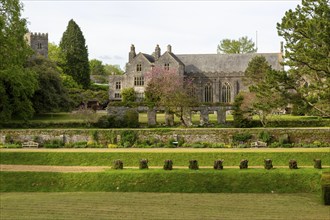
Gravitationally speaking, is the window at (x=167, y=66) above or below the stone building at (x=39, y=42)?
below

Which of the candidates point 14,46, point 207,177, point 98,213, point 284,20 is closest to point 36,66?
point 14,46

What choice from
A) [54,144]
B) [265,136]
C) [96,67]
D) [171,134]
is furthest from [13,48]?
[96,67]

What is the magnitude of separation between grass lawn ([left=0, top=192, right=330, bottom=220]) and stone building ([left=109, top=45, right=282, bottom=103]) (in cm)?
4946

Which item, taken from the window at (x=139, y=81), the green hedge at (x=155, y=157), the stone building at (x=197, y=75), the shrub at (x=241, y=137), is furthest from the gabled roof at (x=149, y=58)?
the green hedge at (x=155, y=157)

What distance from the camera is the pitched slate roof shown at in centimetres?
7675

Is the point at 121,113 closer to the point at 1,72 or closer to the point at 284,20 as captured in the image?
the point at 1,72

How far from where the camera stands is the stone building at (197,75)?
74.1 metres

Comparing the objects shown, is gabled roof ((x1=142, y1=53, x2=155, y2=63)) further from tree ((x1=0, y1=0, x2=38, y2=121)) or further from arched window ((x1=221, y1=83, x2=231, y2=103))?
tree ((x1=0, y1=0, x2=38, y2=121))

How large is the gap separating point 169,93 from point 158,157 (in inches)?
860

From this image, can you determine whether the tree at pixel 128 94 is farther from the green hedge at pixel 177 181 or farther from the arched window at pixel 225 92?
the green hedge at pixel 177 181

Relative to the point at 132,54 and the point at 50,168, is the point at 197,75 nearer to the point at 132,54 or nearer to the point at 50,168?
the point at 132,54

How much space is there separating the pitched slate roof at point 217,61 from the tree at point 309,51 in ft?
138

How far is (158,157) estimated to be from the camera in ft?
108

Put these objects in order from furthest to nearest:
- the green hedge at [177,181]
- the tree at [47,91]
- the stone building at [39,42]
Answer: the stone building at [39,42]
the tree at [47,91]
the green hedge at [177,181]
